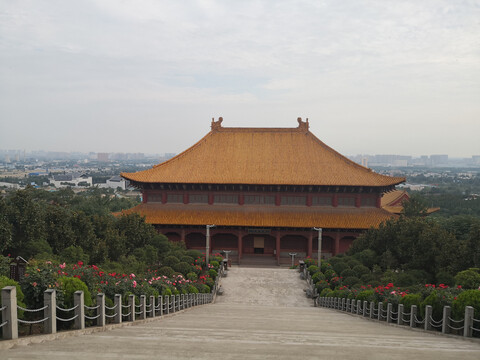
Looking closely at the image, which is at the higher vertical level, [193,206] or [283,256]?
[193,206]

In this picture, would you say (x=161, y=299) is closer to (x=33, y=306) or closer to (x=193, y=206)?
(x=33, y=306)

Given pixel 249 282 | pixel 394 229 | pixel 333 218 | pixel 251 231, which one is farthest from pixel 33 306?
pixel 333 218

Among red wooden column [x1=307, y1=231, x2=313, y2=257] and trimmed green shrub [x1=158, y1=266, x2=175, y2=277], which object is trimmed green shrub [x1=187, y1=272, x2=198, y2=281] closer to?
trimmed green shrub [x1=158, y1=266, x2=175, y2=277]

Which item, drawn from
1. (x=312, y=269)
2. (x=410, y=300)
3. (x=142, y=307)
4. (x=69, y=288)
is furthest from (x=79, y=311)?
(x=312, y=269)

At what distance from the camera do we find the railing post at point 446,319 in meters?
8.48

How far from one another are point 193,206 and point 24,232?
14.3 m

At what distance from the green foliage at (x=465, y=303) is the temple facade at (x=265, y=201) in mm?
20383

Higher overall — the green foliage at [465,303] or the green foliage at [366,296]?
the green foliage at [465,303]

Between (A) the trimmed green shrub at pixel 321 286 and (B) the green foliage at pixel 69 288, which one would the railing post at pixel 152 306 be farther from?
(A) the trimmed green shrub at pixel 321 286

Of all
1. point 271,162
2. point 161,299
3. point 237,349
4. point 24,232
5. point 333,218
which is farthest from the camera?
point 271,162

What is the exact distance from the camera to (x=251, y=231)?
29.9 m

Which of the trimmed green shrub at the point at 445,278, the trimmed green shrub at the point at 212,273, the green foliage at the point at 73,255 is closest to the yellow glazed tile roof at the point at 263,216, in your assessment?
the trimmed green shrub at the point at 212,273

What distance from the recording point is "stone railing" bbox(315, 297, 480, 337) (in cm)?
791

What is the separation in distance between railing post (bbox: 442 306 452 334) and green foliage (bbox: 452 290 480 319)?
12cm
